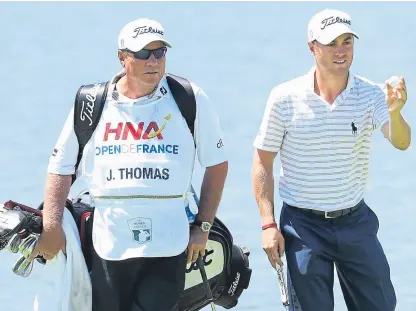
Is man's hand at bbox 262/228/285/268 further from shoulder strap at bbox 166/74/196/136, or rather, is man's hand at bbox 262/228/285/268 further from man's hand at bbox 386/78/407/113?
man's hand at bbox 386/78/407/113

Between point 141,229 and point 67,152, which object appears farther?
point 67,152

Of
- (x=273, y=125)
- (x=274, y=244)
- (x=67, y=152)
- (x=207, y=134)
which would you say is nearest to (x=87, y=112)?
(x=67, y=152)

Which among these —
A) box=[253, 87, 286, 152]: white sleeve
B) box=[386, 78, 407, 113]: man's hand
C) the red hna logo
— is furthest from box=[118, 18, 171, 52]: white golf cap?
box=[386, 78, 407, 113]: man's hand

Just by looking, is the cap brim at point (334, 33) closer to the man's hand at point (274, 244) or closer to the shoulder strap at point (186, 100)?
the shoulder strap at point (186, 100)

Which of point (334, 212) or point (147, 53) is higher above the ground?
point (147, 53)

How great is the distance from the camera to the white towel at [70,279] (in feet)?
20.4

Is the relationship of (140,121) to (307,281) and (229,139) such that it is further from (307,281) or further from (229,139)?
(229,139)

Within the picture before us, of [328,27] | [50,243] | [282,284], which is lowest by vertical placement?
[282,284]

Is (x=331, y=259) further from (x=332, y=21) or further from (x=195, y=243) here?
(x=332, y=21)

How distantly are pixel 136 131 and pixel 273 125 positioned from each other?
66 centimetres

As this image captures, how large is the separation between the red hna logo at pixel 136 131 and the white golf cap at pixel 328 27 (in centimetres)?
79

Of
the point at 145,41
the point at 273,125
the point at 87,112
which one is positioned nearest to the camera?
the point at 145,41

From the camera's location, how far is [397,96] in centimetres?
609

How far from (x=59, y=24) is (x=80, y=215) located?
28.3ft
